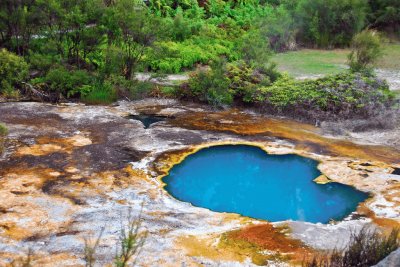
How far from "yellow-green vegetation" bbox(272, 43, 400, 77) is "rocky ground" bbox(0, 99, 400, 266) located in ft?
15.2

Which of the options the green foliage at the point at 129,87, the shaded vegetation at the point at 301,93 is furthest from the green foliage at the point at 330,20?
the green foliage at the point at 129,87

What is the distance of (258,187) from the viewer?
35.5 feet

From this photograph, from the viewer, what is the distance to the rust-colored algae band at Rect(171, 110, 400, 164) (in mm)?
11742

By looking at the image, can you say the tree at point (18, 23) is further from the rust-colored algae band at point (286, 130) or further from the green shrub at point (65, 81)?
the rust-colored algae band at point (286, 130)

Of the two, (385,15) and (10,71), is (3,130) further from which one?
(385,15)

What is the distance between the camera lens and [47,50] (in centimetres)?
1606

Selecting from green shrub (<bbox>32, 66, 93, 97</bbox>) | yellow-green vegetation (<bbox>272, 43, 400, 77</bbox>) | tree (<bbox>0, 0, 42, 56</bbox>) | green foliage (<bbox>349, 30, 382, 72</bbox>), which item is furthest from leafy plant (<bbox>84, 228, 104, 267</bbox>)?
yellow-green vegetation (<bbox>272, 43, 400, 77</bbox>)

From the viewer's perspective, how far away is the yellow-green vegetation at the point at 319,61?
18.4m

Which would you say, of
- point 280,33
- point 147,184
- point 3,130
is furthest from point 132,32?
point 280,33

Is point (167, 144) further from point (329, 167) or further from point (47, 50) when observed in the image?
point (47, 50)

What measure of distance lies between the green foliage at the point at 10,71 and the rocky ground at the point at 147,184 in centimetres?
99

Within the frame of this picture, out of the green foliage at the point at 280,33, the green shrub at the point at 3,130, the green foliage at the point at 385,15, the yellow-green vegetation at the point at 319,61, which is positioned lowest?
the green shrub at the point at 3,130

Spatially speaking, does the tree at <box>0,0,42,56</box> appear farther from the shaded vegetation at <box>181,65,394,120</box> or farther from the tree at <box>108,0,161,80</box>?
the shaded vegetation at <box>181,65,394,120</box>

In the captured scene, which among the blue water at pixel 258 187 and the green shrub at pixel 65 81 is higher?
the green shrub at pixel 65 81
